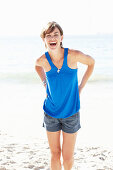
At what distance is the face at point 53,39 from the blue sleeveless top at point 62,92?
0.41 feet

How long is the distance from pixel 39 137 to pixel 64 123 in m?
2.53

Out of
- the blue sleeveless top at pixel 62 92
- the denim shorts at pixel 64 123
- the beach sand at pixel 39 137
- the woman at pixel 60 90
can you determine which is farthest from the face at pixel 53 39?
the beach sand at pixel 39 137

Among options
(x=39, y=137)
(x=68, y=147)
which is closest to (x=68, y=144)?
(x=68, y=147)

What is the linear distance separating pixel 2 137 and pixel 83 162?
1.96m

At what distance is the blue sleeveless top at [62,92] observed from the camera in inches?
103

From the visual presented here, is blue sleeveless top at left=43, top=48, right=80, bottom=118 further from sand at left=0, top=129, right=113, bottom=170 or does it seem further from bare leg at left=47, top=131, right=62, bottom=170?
sand at left=0, top=129, right=113, bottom=170

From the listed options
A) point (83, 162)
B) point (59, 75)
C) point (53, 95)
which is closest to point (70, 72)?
point (59, 75)

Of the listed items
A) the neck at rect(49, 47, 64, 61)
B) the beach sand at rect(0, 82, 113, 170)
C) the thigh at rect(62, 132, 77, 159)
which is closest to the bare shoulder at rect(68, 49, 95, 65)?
the neck at rect(49, 47, 64, 61)

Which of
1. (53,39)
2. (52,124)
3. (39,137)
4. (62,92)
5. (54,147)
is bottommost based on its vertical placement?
(39,137)

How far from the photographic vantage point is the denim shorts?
2.74 m

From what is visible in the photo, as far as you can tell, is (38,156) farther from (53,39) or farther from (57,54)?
(53,39)

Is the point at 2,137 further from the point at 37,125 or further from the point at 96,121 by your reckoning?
the point at 96,121

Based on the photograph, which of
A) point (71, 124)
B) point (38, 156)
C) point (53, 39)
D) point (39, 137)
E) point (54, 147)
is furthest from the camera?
point (39, 137)

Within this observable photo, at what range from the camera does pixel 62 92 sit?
2664 mm
